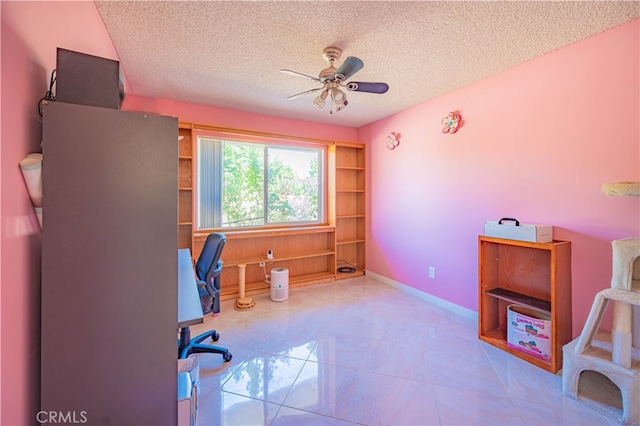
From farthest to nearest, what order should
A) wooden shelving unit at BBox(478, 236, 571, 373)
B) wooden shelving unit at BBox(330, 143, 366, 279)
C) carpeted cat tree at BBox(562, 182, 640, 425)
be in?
wooden shelving unit at BBox(330, 143, 366, 279)
wooden shelving unit at BBox(478, 236, 571, 373)
carpeted cat tree at BBox(562, 182, 640, 425)

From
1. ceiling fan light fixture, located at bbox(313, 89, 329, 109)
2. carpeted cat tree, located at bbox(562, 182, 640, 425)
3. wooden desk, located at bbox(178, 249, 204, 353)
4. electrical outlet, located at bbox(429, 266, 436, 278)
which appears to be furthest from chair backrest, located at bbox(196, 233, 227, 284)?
carpeted cat tree, located at bbox(562, 182, 640, 425)

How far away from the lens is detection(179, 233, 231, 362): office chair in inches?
80.3

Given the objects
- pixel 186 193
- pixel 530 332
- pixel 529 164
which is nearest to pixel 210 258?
pixel 186 193

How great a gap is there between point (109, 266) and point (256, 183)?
2806 mm

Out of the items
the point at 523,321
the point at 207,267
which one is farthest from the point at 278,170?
the point at 523,321

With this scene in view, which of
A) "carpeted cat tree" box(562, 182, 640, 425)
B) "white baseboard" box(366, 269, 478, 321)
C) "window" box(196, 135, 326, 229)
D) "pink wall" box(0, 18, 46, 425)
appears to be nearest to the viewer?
"pink wall" box(0, 18, 46, 425)

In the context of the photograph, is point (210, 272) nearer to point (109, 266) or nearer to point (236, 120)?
point (109, 266)

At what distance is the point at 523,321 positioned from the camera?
6.77 feet

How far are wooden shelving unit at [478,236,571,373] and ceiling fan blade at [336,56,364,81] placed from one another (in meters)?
1.81

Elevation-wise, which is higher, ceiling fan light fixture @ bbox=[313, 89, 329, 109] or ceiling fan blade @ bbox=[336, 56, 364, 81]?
ceiling fan blade @ bbox=[336, 56, 364, 81]

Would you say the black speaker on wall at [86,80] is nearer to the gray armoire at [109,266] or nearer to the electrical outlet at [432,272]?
the gray armoire at [109,266]

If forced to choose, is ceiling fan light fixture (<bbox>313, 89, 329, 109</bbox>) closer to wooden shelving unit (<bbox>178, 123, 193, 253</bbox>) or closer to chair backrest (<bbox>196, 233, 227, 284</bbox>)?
chair backrest (<bbox>196, 233, 227, 284</bbox>)

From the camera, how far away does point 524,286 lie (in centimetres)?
232

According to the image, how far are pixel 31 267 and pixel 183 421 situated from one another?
0.89 metres
